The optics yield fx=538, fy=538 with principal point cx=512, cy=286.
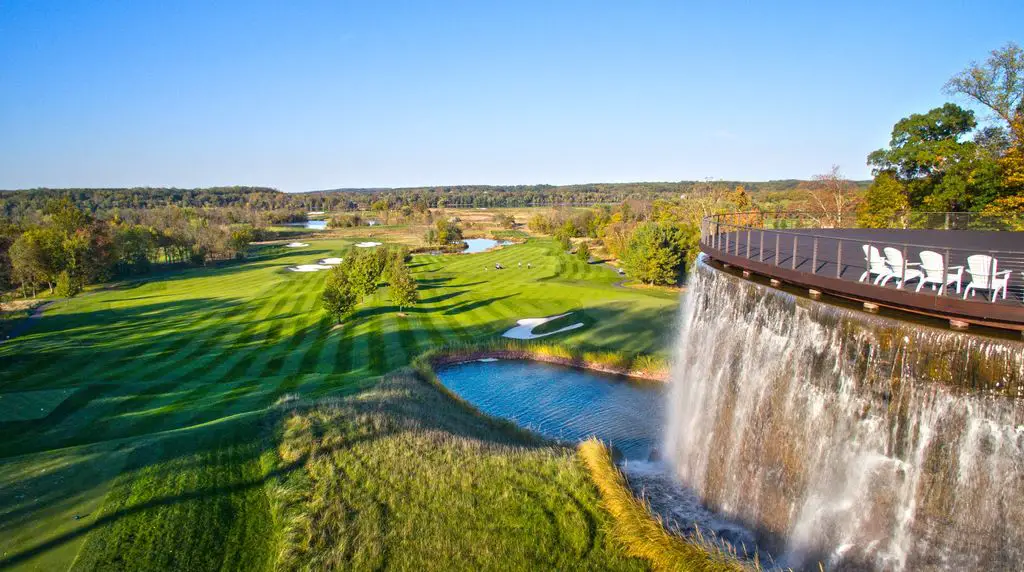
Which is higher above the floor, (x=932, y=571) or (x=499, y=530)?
(x=932, y=571)

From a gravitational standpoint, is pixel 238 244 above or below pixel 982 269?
below

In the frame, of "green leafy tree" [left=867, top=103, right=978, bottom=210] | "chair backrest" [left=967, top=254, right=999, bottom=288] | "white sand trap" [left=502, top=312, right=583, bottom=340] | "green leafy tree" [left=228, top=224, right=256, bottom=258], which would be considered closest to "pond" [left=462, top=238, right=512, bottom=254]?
"green leafy tree" [left=228, top=224, right=256, bottom=258]

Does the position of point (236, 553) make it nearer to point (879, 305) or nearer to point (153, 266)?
point (879, 305)

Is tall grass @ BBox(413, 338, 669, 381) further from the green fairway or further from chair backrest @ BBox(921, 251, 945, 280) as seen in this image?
chair backrest @ BBox(921, 251, 945, 280)

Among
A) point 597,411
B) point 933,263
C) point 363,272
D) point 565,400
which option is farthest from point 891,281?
point 363,272

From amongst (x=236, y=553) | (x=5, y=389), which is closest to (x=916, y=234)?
(x=236, y=553)

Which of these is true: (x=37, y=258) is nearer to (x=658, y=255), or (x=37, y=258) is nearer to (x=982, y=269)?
(x=658, y=255)
